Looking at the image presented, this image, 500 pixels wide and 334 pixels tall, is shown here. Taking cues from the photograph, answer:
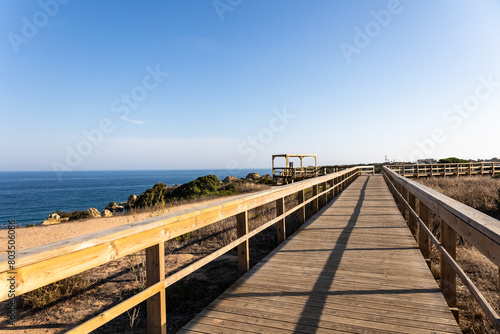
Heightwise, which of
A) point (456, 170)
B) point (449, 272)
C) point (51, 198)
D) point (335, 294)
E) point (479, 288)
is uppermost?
point (456, 170)

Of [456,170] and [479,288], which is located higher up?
[456,170]

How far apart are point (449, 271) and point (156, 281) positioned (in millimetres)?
2756

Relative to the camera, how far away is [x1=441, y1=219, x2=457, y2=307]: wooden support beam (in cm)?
276

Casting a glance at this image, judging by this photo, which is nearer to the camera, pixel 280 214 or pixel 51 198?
pixel 280 214

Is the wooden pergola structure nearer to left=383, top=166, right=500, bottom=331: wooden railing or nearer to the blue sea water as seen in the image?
the blue sea water

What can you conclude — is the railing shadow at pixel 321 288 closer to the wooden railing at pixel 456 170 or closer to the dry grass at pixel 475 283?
the dry grass at pixel 475 283

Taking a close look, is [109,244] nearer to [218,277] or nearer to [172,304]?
[172,304]

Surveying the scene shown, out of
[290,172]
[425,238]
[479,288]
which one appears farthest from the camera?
[290,172]

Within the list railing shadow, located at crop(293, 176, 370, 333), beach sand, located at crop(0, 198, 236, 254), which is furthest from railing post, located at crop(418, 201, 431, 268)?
beach sand, located at crop(0, 198, 236, 254)

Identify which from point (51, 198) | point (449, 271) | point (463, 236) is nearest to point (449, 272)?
point (449, 271)

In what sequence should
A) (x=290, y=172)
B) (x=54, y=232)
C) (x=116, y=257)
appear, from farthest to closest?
(x=290, y=172)
(x=54, y=232)
(x=116, y=257)

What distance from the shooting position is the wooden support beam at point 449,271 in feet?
9.05

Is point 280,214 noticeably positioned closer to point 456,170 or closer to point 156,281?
point 156,281

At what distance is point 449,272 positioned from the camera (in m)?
2.89
